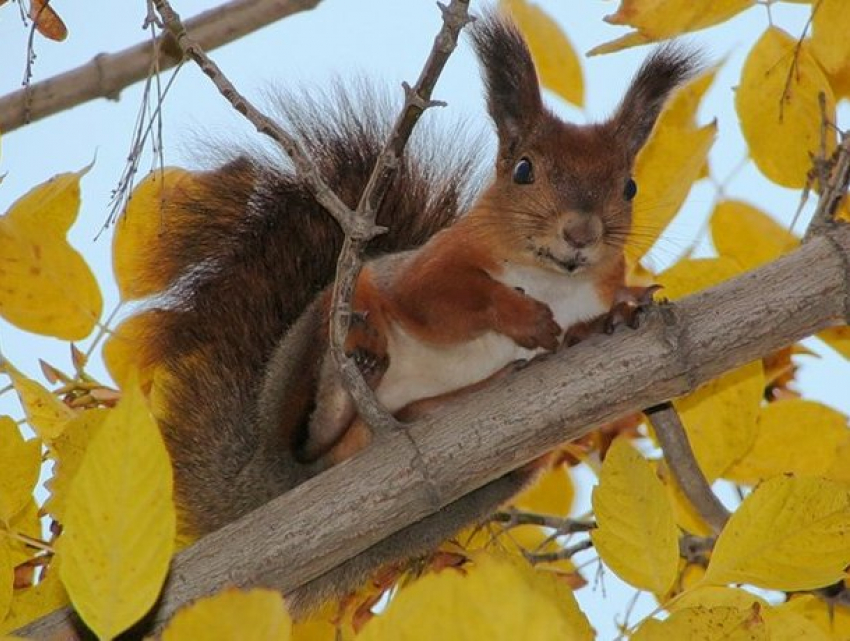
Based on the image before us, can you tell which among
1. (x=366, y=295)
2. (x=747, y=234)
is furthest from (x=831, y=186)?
(x=366, y=295)

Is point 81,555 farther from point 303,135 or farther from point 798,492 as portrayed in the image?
point 303,135

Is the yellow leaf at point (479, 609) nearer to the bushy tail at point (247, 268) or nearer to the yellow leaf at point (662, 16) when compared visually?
the yellow leaf at point (662, 16)

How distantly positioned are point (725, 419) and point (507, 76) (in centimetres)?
67

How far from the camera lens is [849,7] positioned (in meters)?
1.73

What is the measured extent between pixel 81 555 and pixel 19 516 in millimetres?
909

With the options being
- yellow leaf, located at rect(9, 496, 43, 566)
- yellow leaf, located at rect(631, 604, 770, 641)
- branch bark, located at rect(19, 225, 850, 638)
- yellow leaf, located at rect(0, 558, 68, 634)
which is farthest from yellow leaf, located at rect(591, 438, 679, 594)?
yellow leaf, located at rect(9, 496, 43, 566)

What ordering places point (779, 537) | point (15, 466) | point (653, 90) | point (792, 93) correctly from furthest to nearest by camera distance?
1. point (653, 90)
2. point (792, 93)
3. point (15, 466)
4. point (779, 537)

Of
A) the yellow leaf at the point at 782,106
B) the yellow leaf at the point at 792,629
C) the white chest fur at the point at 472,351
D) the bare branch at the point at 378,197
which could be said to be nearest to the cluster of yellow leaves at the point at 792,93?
the yellow leaf at the point at 782,106

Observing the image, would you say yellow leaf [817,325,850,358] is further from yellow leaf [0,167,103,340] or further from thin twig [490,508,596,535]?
yellow leaf [0,167,103,340]

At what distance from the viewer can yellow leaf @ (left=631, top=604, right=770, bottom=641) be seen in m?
1.08

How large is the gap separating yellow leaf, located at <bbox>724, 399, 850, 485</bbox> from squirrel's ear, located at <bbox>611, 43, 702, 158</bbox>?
0.52m

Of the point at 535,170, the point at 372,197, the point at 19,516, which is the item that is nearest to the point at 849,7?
the point at 535,170

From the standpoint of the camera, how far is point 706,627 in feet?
3.74

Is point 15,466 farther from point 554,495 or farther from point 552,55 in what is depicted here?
point 554,495
